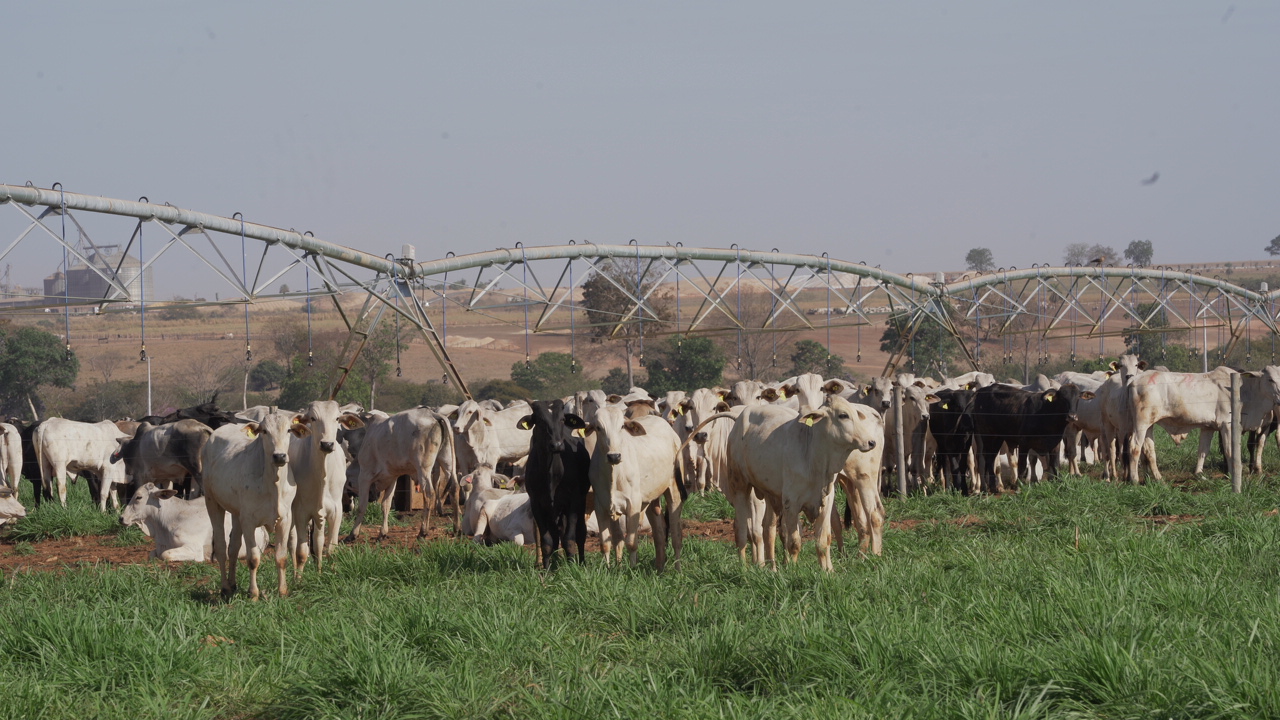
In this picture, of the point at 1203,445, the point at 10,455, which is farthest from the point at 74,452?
the point at 1203,445

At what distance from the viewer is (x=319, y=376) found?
50531 millimetres

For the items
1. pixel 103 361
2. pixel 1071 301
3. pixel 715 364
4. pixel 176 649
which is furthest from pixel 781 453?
pixel 103 361

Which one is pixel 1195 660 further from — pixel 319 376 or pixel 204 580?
pixel 319 376

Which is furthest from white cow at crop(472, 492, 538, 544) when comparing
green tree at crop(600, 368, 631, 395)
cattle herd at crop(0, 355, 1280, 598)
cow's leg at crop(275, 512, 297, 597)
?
green tree at crop(600, 368, 631, 395)

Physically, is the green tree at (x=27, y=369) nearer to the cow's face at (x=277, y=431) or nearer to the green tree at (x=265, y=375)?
the green tree at (x=265, y=375)

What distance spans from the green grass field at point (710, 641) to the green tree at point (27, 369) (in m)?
50.1

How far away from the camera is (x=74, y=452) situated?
2005 centimetres

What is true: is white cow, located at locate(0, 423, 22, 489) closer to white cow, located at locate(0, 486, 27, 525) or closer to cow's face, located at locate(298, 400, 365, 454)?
A: white cow, located at locate(0, 486, 27, 525)

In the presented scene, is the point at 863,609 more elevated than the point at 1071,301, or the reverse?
the point at 1071,301

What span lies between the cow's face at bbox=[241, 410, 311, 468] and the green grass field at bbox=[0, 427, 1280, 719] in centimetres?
131

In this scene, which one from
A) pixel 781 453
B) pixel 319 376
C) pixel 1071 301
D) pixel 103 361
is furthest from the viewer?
pixel 103 361

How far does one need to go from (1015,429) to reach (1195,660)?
12.2 metres

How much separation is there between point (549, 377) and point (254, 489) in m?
51.7

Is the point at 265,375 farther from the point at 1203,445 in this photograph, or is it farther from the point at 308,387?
the point at 1203,445
